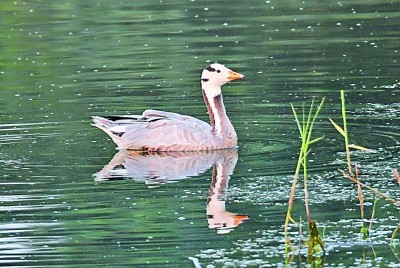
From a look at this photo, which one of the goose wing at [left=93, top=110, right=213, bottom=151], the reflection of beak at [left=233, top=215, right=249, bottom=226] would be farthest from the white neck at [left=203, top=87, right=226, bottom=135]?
the reflection of beak at [left=233, top=215, right=249, bottom=226]

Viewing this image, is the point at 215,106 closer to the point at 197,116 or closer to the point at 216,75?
the point at 216,75

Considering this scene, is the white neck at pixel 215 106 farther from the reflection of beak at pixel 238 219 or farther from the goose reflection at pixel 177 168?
the reflection of beak at pixel 238 219

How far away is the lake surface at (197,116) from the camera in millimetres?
8477

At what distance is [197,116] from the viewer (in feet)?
46.4

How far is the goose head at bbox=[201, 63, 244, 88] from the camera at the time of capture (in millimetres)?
12711

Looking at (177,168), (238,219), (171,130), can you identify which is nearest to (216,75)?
(171,130)

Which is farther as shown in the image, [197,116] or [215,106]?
[197,116]

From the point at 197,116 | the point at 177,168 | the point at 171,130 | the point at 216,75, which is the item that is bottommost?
the point at 177,168

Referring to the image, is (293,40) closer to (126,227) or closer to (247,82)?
(247,82)

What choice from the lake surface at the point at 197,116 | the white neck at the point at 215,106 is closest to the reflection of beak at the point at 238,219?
the lake surface at the point at 197,116

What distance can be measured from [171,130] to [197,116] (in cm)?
181

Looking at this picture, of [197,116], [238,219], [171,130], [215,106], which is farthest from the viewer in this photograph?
[197,116]

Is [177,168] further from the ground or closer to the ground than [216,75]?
closer to the ground

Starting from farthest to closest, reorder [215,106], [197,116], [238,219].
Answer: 1. [197,116]
2. [215,106]
3. [238,219]
